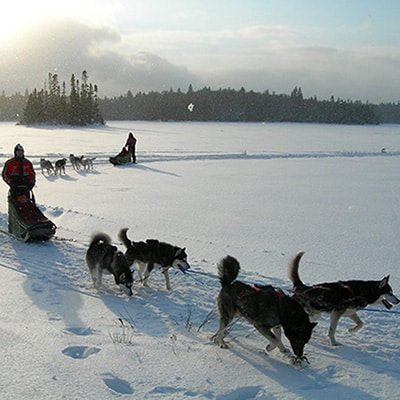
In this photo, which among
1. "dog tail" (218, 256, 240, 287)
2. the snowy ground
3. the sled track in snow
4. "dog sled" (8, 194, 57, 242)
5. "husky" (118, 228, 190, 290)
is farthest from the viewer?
the sled track in snow

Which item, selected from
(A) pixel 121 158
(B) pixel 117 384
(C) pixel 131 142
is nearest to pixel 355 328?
(B) pixel 117 384

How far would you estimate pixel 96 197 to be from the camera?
11539 mm

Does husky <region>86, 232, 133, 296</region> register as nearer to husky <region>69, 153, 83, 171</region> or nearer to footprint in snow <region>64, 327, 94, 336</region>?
footprint in snow <region>64, 327, 94, 336</region>

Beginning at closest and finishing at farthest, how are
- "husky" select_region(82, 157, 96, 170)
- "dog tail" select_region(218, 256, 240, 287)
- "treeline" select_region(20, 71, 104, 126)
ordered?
"dog tail" select_region(218, 256, 240, 287) → "husky" select_region(82, 157, 96, 170) → "treeline" select_region(20, 71, 104, 126)

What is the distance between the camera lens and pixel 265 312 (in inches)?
143

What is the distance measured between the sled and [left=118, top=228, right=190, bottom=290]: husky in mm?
14297

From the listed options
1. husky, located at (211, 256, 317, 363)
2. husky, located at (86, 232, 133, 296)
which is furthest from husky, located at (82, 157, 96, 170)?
husky, located at (211, 256, 317, 363)

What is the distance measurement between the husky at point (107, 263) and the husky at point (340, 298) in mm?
2074

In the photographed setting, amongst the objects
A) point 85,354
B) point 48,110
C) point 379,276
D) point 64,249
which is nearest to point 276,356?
point 85,354

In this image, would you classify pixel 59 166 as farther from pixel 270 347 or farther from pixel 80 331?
pixel 270 347

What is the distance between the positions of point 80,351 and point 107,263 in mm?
1813

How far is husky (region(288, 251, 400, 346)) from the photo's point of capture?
3.94 m

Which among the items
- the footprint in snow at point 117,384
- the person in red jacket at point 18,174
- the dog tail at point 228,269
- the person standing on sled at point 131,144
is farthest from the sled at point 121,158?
the footprint in snow at point 117,384

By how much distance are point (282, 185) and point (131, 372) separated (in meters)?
11.3
